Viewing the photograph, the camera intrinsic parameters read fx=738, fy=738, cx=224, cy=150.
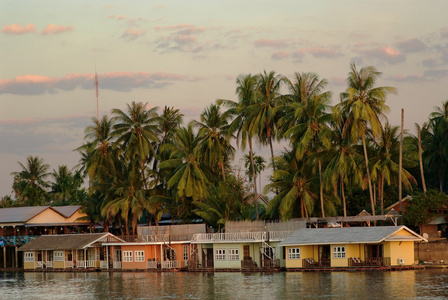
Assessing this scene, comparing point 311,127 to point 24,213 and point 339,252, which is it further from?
point 24,213

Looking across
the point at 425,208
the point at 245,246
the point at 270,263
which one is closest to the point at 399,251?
the point at 425,208

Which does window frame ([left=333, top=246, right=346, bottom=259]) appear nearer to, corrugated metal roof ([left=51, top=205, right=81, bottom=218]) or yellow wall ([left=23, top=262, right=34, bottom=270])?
yellow wall ([left=23, top=262, right=34, bottom=270])

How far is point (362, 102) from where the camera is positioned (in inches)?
1998

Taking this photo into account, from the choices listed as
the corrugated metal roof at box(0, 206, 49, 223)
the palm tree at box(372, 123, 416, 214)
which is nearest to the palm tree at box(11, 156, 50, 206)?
the corrugated metal roof at box(0, 206, 49, 223)

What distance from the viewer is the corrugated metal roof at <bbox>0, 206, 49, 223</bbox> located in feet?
215

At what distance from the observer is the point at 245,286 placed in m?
39.2

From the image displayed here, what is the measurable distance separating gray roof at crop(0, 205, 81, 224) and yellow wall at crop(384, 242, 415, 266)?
32.9 meters

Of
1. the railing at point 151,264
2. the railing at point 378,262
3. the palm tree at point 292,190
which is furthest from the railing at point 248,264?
the railing at point 378,262

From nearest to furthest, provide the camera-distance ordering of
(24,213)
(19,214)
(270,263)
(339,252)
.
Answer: (339,252) < (270,263) < (24,213) < (19,214)

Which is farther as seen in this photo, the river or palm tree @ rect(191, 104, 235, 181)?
palm tree @ rect(191, 104, 235, 181)

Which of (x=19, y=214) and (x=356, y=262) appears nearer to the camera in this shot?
(x=356, y=262)

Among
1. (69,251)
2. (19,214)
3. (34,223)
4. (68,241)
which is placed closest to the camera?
(68,241)

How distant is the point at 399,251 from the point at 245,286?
11558 mm

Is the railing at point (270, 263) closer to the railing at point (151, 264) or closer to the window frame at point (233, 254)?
the window frame at point (233, 254)
